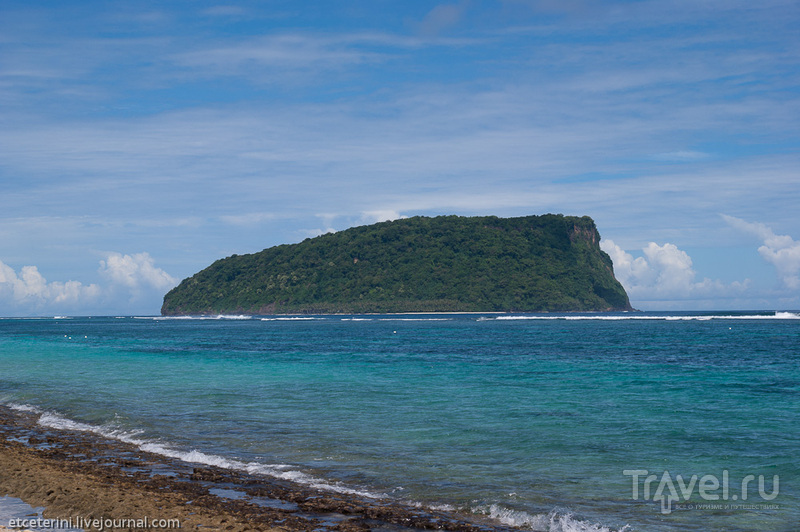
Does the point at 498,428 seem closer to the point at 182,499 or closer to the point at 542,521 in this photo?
the point at 542,521

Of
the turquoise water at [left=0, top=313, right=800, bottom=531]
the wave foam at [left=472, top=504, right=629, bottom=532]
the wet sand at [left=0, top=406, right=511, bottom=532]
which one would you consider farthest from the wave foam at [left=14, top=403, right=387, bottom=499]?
the wave foam at [left=472, top=504, right=629, bottom=532]

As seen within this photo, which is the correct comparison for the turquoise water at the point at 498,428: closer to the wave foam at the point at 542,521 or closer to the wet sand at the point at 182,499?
the wave foam at the point at 542,521

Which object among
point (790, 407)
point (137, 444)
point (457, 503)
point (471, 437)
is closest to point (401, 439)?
point (471, 437)

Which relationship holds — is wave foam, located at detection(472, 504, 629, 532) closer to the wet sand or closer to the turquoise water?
the turquoise water

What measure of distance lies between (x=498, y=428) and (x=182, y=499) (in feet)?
35.0

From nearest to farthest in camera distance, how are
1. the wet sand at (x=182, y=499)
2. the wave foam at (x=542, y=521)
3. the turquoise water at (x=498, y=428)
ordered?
the wet sand at (x=182, y=499)
the wave foam at (x=542, y=521)
the turquoise water at (x=498, y=428)

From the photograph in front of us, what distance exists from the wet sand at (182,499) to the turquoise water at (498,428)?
0.95 meters

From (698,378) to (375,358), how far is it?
23432 millimetres

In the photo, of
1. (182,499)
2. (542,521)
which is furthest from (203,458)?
(542,521)

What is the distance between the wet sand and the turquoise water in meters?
0.95

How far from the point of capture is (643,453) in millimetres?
16297

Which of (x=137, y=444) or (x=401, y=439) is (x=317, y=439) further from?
(x=137, y=444)

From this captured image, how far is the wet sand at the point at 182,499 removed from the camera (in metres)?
10.8

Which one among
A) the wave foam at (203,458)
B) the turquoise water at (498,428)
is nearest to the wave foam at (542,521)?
the turquoise water at (498,428)
